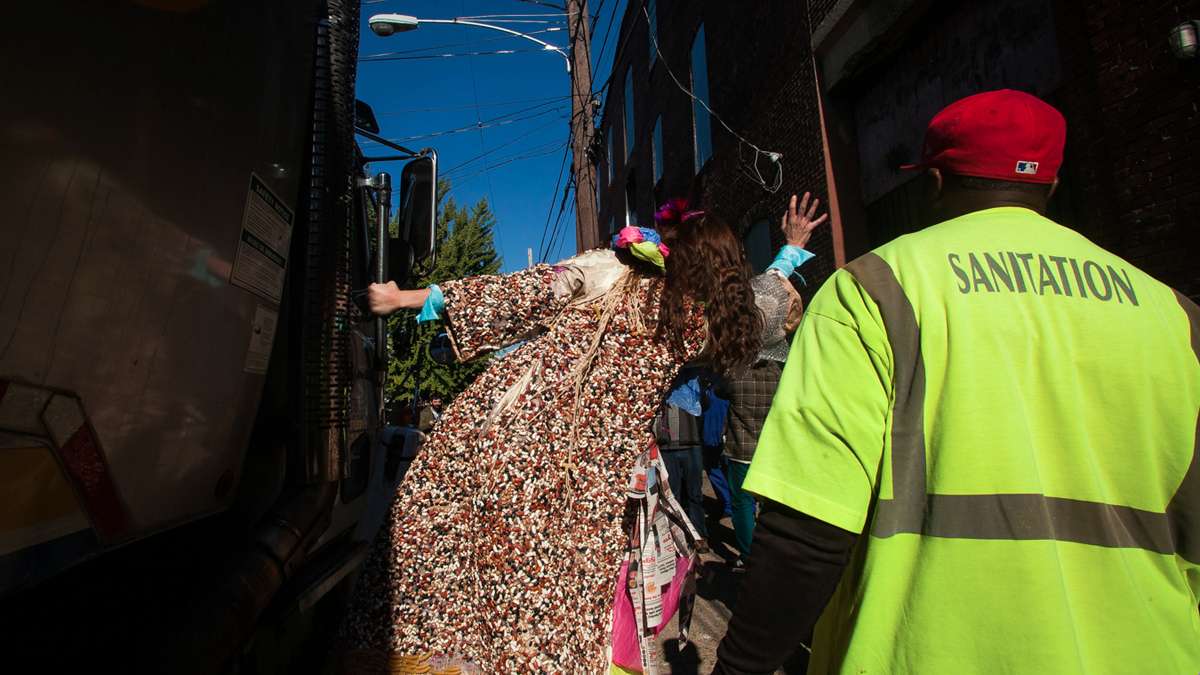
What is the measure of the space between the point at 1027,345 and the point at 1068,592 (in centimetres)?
36

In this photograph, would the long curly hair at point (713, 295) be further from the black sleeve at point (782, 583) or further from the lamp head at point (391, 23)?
the lamp head at point (391, 23)

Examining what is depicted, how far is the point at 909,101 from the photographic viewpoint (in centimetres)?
647

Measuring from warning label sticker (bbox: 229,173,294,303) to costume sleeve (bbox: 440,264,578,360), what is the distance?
0.44m

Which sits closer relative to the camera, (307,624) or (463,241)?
(307,624)

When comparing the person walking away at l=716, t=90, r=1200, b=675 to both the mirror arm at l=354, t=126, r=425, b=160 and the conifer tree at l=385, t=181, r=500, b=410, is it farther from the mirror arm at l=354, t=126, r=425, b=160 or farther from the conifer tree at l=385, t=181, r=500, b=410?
the conifer tree at l=385, t=181, r=500, b=410

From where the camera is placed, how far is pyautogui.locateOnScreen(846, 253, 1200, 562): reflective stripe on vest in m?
0.96

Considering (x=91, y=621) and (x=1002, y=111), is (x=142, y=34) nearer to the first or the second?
(x=91, y=621)

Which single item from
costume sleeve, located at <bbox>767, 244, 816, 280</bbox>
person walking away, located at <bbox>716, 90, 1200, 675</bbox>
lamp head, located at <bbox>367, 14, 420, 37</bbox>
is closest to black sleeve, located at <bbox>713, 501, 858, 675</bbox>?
person walking away, located at <bbox>716, 90, 1200, 675</bbox>

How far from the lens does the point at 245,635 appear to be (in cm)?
141

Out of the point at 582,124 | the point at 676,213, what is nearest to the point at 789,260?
the point at 676,213

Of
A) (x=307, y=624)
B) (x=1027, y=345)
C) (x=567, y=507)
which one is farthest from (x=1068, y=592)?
(x=307, y=624)

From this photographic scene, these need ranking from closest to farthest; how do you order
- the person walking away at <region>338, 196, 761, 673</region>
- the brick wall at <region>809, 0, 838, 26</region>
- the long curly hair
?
the person walking away at <region>338, 196, 761, 673</region> < the long curly hair < the brick wall at <region>809, 0, 838, 26</region>

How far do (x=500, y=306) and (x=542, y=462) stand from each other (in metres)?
0.47

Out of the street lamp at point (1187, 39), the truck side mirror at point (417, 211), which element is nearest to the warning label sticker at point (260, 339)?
the truck side mirror at point (417, 211)
